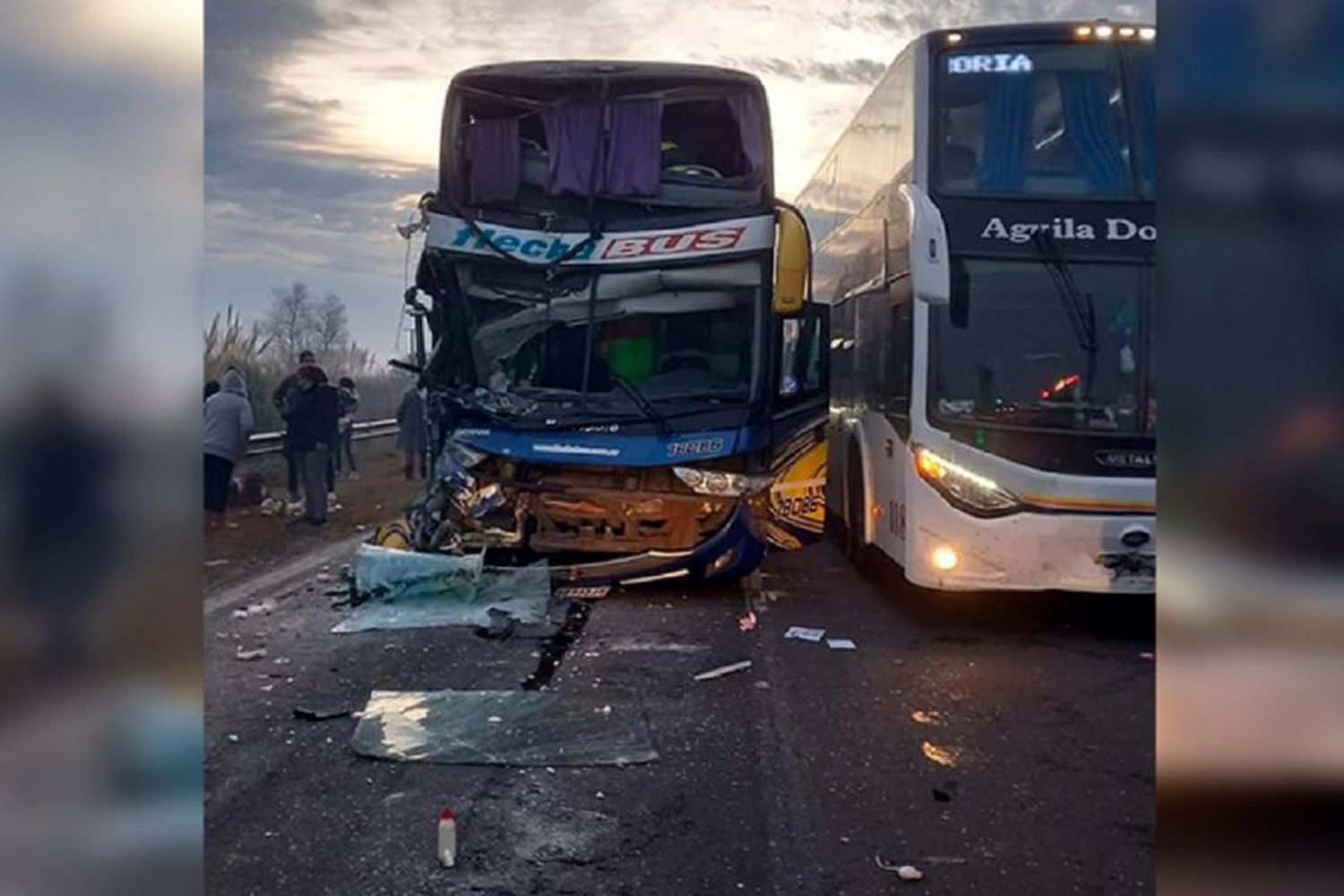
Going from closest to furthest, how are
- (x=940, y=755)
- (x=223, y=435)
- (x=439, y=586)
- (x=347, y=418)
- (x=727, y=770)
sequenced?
(x=223, y=435) < (x=347, y=418) < (x=727, y=770) < (x=940, y=755) < (x=439, y=586)

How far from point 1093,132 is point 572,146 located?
8.69 ft

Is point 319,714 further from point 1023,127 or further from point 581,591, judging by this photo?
point 1023,127

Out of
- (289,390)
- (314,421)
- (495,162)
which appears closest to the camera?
(289,390)

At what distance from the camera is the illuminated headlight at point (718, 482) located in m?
7.36

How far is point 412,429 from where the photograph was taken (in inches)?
241

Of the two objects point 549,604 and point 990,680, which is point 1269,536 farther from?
point 549,604

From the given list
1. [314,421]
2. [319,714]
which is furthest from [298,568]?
[314,421]

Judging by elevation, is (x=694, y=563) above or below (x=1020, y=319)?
below

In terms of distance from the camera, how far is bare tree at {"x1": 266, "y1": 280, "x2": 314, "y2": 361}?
2.52 metres

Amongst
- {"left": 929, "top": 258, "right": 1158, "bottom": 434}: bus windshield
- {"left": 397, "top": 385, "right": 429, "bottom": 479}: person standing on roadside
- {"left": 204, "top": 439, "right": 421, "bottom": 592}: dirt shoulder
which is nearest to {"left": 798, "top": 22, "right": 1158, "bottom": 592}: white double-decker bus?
{"left": 929, "top": 258, "right": 1158, "bottom": 434}: bus windshield

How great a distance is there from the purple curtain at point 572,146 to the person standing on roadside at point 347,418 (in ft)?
9.37

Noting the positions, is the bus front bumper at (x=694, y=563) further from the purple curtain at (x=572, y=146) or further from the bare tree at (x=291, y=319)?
the bare tree at (x=291, y=319)

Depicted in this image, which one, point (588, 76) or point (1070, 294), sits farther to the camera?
point (1070, 294)

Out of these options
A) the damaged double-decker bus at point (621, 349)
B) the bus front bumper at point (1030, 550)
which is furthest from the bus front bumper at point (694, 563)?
the bus front bumper at point (1030, 550)
